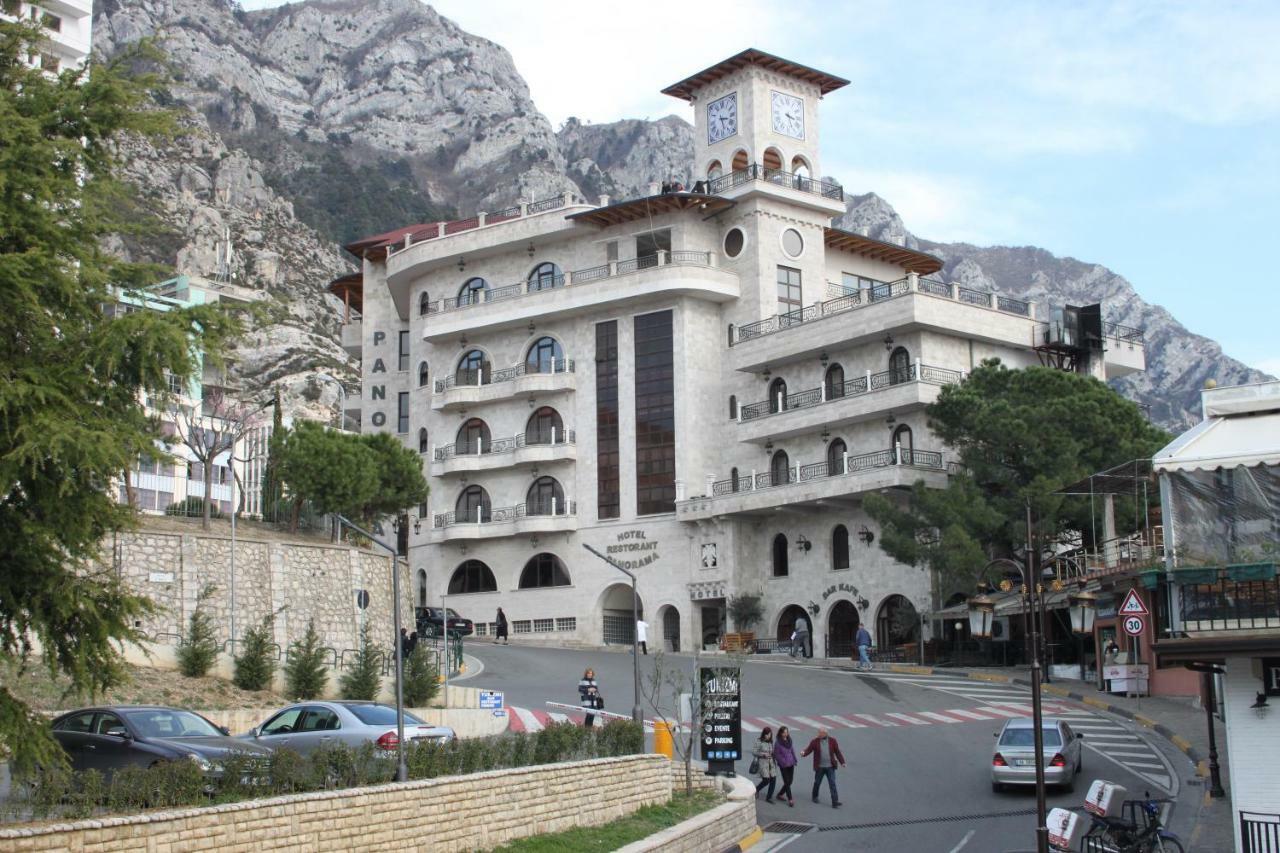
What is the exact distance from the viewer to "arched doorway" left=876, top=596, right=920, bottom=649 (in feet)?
172

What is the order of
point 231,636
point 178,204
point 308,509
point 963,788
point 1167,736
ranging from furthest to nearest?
point 178,204 < point 308,509 < point 231,636 < point 1167,736 < point 963,788

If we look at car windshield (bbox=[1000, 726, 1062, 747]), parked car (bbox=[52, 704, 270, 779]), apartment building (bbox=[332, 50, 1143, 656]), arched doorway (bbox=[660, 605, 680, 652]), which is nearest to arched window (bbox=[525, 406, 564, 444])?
apartment building (bbox=[332, 50, 1143, 656])

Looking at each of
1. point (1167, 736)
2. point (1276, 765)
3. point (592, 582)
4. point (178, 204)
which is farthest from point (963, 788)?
point (178, 204)

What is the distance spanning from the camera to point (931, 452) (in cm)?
5334

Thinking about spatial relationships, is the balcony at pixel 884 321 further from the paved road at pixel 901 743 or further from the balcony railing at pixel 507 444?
the paved road at pixel 901 743

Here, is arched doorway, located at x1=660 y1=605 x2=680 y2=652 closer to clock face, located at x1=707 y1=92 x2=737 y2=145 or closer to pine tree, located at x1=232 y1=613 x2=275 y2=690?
clock face, located at x1=707 y1=92 x2=737 y2=145

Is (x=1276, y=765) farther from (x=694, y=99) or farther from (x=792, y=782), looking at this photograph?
(x=694, y=99)

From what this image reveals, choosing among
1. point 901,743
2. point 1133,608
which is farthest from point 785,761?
point 1133,608

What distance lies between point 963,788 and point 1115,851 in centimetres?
920

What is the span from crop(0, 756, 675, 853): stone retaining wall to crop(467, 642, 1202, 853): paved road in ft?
11.8

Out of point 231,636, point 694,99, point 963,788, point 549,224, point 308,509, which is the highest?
point 694,99

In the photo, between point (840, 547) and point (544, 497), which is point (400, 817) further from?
point (544, 497)

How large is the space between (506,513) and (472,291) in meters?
10.5

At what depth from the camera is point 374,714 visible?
23.2 metres
